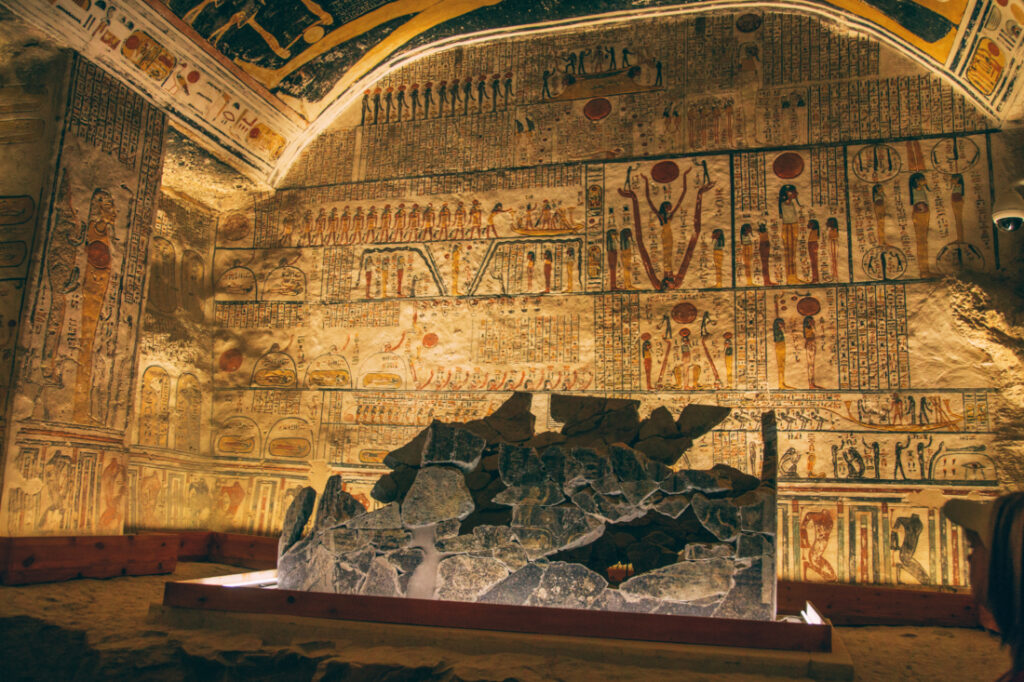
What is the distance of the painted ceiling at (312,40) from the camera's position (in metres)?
5.68

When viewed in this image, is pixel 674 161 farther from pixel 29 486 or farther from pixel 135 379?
pixel 29 486

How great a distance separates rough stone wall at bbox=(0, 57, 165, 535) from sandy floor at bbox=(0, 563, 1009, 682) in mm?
720

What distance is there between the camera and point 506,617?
3.70 metres

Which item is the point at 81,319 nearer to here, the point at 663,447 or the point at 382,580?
the point at 382,580

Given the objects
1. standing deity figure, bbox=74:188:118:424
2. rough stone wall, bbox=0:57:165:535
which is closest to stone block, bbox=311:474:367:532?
rough stone wall, bbox=0:57:165:535

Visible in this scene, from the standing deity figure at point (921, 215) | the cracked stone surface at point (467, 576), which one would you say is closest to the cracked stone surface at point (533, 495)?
the cracked stone surface at point (467, 576)

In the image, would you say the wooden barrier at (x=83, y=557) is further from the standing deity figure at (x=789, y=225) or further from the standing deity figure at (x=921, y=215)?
the standing deity figure at (x=921, y=215)

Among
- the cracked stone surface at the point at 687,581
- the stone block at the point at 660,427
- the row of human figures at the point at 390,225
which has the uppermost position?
the row of human figures at the point at 390,225

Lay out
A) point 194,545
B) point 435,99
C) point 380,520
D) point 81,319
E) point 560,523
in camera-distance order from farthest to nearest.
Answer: point 435,99 → point 194,545 → point 81,319 → point 380,520 → point 560,523

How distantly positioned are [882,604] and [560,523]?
9.73 ft

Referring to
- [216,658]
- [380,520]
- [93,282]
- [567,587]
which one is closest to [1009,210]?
[567,587]

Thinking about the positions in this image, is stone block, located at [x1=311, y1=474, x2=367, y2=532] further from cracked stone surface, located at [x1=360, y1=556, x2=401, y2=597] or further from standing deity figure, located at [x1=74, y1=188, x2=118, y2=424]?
standing deity figure, located at [x1=74, y1=188, x2=118, y2=424]

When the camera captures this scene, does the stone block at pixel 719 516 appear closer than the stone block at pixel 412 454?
Yes

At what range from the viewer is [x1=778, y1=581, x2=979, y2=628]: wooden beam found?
532 centimetres
